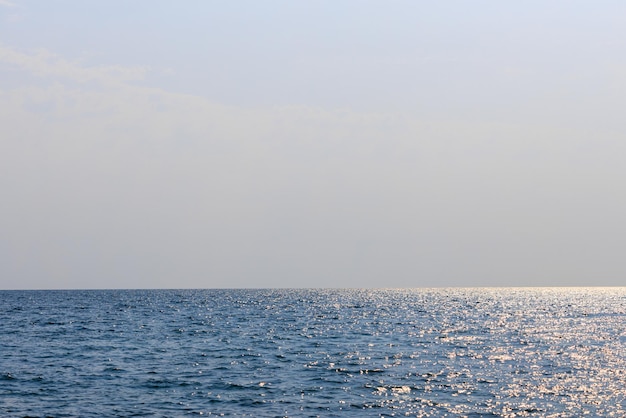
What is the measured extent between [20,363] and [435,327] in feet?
192

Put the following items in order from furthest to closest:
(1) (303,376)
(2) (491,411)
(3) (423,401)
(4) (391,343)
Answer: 1. (4) (391,343)
2. (1) (303,376)
3. (3) (423,401)
4. (2) (491,411)

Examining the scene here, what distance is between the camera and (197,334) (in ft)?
259

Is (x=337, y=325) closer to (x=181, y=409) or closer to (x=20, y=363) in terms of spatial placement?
(x=20, y=363)

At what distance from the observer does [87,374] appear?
48688mm

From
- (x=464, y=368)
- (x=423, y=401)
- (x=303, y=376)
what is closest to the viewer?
(x=423, y=401)

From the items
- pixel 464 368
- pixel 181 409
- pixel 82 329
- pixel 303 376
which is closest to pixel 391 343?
pixel 464 368

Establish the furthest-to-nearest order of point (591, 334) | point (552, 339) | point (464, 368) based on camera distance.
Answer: point (591, 334)
point (552, 339)
point (464, 368)

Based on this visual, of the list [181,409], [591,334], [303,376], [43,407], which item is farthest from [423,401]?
[591,334]

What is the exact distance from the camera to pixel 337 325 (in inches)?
3794

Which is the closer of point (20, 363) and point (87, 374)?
point (87, 374)

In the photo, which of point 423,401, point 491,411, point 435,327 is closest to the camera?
point 491,411

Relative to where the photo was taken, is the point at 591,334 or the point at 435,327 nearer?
the point at 591,334

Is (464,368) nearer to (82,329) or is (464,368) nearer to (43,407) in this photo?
(43,407)

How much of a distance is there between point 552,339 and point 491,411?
43325 millimetres
